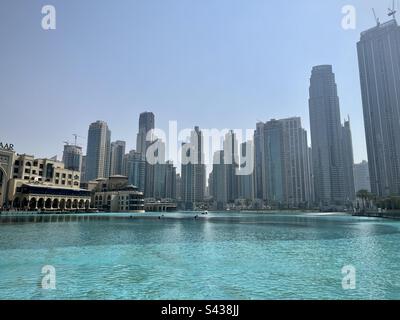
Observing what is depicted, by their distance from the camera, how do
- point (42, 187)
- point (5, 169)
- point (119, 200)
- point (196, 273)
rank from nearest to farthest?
point (196, 273) → point (5, 169) → point (42, 187) → point (119, 200)

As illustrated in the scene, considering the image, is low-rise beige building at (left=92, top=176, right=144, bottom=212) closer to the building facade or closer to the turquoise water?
the building facade

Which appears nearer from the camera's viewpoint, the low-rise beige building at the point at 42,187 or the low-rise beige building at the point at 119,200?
the low-rise beige building at the point at 42,187

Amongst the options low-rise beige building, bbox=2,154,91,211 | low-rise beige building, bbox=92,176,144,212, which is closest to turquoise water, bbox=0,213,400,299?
low-rise beige building, bbox=2,154,91,211

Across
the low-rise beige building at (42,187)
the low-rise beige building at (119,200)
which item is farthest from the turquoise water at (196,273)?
the low-rise beige building at (119,200)

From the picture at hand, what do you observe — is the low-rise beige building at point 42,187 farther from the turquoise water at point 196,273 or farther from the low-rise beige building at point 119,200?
the turquoise water at point 196,273

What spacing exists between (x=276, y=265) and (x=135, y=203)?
16847cm

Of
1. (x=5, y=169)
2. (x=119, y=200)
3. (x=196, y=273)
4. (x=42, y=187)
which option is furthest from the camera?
(x=119, y=200)

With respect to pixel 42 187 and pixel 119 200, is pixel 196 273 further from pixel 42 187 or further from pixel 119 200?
pixel 119 200

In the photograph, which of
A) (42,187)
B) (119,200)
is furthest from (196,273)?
(119,200)

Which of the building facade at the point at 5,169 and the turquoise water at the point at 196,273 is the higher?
the building facade at the point at 5,169

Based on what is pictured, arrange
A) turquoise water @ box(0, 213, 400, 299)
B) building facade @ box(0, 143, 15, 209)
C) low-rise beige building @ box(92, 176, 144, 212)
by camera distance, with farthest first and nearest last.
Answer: low-rise beige building @ box(92, 176, 144, 212) < building facade @ box(0, 143, 15, 209) < turquoise water @ box(0, 213, 400, 299)

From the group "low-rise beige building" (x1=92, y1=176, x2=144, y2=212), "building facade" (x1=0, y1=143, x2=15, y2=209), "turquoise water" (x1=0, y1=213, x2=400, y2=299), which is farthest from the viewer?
"low-rise beige building" (x1=92, y1=176, x2=144, y2=212)

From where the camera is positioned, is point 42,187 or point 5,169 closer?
point 5,169
